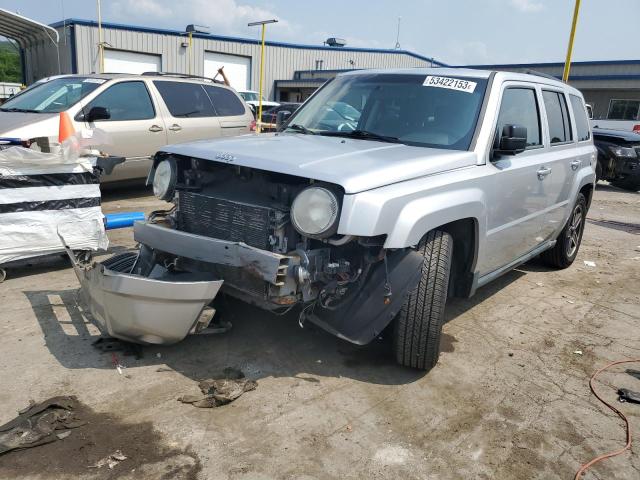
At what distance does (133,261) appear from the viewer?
383 cm

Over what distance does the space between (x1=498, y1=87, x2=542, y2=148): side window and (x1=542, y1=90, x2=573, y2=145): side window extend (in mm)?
258

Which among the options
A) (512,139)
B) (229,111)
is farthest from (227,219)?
(229,111)

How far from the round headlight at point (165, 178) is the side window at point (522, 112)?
232cm

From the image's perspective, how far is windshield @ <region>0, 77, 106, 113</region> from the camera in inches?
275

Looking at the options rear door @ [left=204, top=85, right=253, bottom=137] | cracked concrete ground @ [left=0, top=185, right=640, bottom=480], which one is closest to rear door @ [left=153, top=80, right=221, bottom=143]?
rear door @ [left=204, top=85, right=253, bottom=137]

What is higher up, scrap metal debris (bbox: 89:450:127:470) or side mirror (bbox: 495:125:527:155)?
side mirror (bbox: 495:125:527:155)

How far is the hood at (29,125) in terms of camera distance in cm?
613

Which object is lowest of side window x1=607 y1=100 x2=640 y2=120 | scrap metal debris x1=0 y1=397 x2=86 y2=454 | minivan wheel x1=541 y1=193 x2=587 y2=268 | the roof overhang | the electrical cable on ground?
the electrical cable on ground

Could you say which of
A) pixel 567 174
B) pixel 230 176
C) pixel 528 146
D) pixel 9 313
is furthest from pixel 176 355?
pixel 567 174

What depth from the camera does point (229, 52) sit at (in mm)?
28375

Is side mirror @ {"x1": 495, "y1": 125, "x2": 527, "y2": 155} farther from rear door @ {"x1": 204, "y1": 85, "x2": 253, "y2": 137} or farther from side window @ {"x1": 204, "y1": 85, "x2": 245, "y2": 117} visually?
side window @ {"x1": 204, "y1": 85, "x2": 245, "y2": 117}

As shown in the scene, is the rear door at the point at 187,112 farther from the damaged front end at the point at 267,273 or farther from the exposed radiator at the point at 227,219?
the damaged front end at the point at 267,273

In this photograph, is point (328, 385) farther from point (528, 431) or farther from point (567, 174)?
point (567, 174)

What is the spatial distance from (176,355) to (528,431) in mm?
2150
